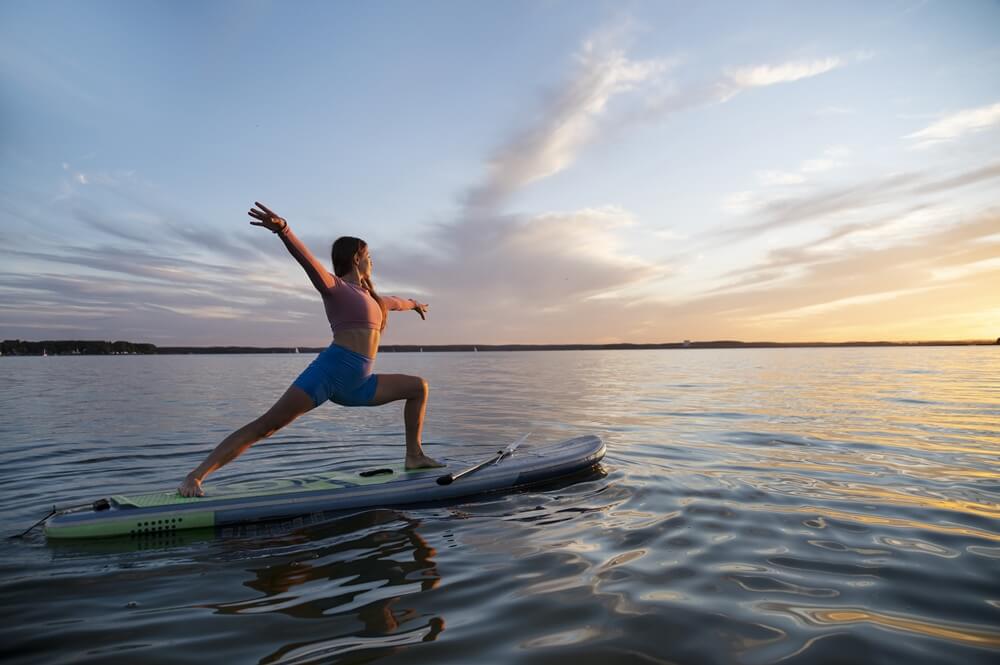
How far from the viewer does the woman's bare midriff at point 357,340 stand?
5.32 m

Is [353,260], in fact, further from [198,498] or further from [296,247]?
[198,498]

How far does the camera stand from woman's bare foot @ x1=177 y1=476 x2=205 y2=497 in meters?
4.98

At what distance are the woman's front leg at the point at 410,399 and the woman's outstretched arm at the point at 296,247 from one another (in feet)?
3.97

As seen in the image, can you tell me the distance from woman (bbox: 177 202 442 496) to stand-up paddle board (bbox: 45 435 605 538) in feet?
0.86

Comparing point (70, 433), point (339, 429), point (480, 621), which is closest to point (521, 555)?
point (480, 621)

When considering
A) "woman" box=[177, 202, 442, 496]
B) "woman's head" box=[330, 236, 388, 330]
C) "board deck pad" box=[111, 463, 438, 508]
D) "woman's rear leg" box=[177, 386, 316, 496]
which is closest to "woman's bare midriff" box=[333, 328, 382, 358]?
"woman" box=[177, 202, 442, 496]

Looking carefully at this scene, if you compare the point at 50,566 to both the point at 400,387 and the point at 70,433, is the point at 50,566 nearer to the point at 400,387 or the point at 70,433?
the point at 400,387

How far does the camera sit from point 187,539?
4.64 m

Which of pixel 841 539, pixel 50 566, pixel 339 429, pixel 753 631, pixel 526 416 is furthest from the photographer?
pixel 526 416

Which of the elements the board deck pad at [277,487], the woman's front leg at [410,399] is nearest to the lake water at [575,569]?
the board deck pad at [277,487]

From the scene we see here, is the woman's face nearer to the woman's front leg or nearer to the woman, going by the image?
the woman

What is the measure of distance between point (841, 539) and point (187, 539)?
17.7ft

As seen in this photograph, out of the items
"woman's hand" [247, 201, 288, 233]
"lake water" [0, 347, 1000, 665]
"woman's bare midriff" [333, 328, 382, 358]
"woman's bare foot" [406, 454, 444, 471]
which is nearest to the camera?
Result: "lake water" [0, 347, 1000, 665]

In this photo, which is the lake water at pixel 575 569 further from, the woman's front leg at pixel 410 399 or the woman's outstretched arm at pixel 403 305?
the woman's outstretched arm at pixel 403 305
